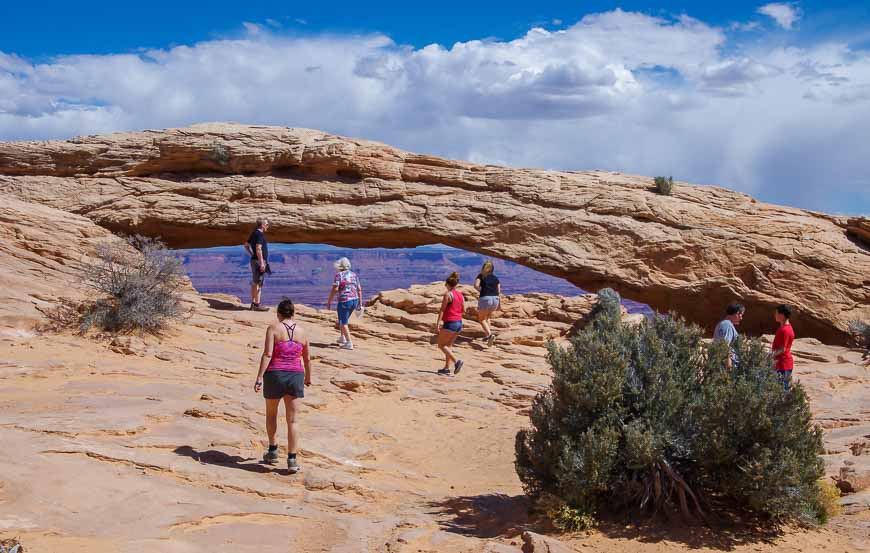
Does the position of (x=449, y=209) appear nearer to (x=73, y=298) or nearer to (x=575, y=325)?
(x=575, y=325)

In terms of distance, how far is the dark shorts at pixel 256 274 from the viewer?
15812 millimetres

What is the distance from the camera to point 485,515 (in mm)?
7320

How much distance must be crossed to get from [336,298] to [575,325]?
6.69 meters

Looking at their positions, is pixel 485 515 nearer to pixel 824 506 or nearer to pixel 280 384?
pixel 280 384

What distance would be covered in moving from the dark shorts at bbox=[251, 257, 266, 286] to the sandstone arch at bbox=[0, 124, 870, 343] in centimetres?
403

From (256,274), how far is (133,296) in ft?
12.1

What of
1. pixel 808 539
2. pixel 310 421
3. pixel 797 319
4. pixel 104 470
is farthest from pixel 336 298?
pixel 797 319

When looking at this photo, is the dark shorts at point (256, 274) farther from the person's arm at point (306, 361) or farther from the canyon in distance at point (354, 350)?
the person's arm at point (306, 361)

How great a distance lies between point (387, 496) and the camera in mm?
7836

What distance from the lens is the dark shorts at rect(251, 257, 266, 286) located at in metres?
15.8

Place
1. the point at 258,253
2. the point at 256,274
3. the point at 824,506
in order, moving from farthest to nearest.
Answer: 1. the point at 256,274
2. the point at 258,253
3. the point at 824,506

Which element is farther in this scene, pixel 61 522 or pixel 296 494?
pixel 296 494

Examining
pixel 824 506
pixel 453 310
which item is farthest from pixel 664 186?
pixel 824 506

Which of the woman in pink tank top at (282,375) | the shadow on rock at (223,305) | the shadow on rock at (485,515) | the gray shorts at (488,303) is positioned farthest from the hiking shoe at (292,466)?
the shadow on rock at (223,305)
